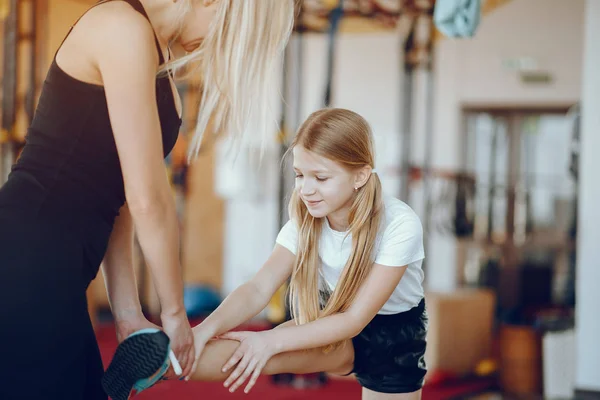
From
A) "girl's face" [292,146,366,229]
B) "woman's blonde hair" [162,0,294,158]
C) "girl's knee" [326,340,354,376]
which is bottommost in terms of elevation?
"girl's knee" [326,340,354,376]

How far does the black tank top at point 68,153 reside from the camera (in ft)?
4.22

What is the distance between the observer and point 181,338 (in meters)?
1.48

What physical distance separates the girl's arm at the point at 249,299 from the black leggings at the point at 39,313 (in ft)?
1.19

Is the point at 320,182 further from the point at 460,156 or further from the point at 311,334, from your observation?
the point at 460,156

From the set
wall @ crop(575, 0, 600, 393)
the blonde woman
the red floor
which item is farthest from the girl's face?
the red floor

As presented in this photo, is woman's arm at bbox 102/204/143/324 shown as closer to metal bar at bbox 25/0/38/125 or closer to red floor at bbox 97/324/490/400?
red floor at bbox 97/324/490/400

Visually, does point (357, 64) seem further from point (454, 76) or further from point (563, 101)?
point (563, 101)

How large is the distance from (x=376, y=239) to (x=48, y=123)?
89 cm

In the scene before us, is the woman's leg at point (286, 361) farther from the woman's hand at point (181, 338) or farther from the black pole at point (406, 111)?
the black pole at point (406, 111)

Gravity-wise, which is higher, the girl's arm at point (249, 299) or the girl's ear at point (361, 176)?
the girl's ear at point (361, 176)

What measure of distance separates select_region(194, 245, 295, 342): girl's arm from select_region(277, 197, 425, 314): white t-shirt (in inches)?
1.8

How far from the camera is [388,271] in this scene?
1.83m

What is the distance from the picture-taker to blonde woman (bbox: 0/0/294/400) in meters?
1.25

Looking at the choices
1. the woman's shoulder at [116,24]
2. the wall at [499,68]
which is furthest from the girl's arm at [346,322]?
the wall at [499,68]
